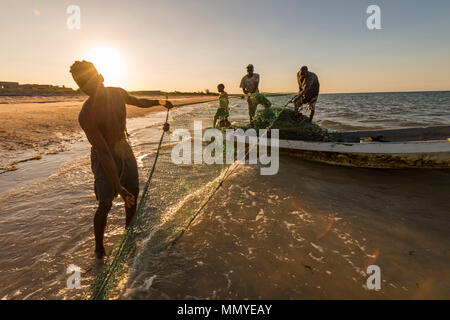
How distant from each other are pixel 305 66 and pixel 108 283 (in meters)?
8.02

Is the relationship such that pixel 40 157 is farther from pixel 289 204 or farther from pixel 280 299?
pixel 280 299

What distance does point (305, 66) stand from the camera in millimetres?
7566

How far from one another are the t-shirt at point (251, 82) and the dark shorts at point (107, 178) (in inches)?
301

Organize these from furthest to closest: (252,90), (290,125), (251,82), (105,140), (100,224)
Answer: (252,90) → (251,82) → (290,125) → (100,224) → (105,140)

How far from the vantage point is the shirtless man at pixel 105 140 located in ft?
7.43

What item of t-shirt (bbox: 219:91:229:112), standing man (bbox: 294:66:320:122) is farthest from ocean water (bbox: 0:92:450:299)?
t-shirt (bbox: 219:91:229:112)

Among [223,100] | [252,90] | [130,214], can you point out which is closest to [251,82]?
[252,90]

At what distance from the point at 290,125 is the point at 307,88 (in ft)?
5.91

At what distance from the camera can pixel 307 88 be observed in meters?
7.60

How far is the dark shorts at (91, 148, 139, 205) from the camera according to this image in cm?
254

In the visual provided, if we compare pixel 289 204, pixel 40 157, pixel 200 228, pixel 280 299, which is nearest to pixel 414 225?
pixel 289 204

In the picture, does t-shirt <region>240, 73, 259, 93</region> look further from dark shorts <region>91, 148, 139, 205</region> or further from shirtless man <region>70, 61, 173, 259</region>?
dark shorts <region>91, 148, 139, 205</region>

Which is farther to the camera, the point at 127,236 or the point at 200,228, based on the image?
the point at 200,228

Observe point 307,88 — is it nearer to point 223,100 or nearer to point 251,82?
point 251,82
